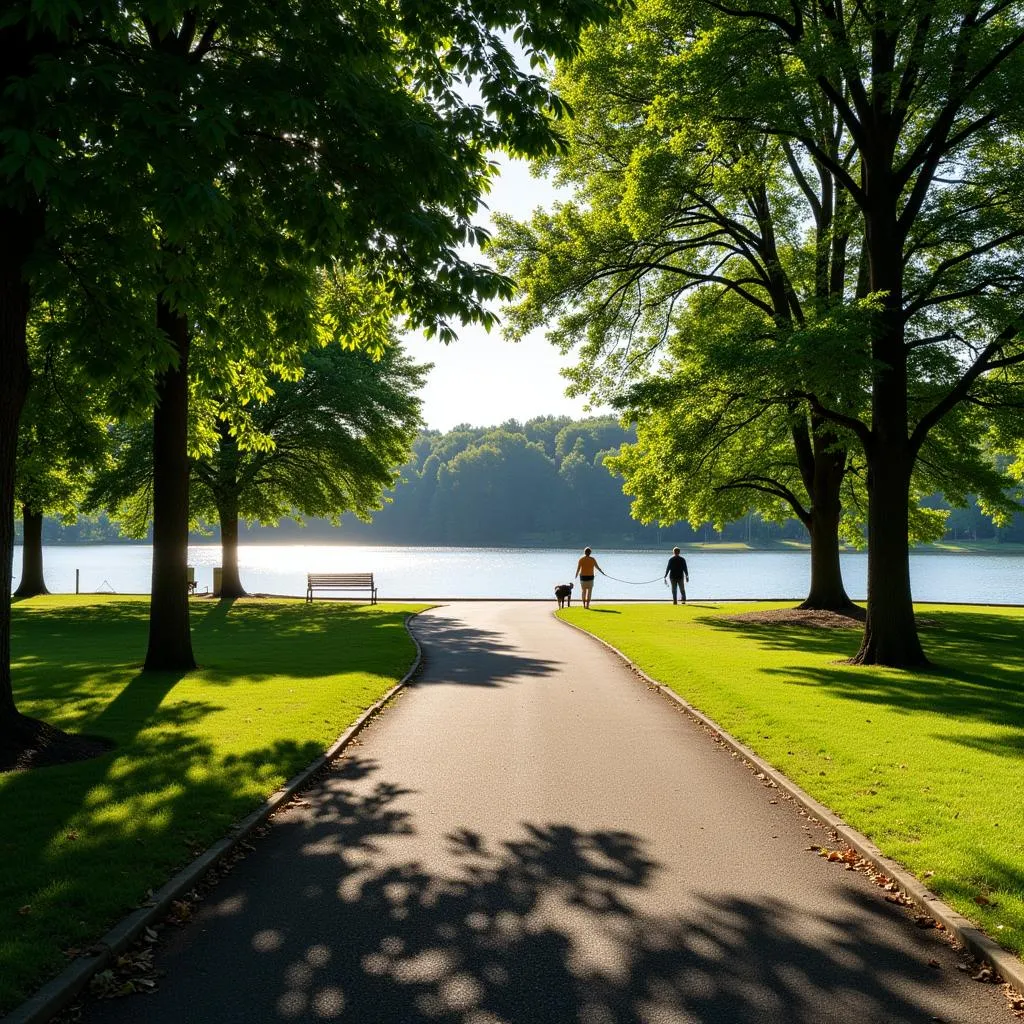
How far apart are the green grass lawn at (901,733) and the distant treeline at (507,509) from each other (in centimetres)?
11631

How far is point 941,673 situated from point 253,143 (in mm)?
12823

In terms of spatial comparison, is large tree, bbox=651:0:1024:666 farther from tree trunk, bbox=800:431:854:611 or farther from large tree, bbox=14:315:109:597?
large tree, bbox=14:315:109:597

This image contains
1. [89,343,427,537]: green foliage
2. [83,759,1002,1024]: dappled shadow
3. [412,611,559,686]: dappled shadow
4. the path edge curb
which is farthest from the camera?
[89,343,427,537]: green foliage

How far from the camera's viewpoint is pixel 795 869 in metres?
5.58

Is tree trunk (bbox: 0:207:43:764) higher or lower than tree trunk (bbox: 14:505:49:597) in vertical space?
higher

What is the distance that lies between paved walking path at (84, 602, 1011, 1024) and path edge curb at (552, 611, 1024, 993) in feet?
0.46

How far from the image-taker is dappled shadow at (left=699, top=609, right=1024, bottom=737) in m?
10.9

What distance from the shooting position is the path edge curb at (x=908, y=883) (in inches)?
166

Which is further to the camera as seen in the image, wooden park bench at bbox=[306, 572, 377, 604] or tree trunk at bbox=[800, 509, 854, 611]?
wooden park bench at bbox=[306, 572, 377, 604]

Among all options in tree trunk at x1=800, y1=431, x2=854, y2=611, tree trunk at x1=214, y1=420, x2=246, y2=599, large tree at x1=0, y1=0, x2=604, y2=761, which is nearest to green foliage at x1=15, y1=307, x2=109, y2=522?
large tree at x1=0, y1=0, x2=604, y2=761

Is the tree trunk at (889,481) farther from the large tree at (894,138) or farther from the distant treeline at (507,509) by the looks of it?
the distant treeline at (507,509)

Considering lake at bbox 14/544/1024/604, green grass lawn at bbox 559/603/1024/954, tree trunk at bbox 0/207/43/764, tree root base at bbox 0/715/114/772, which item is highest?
tree trunk at bbox 0/207/43/764

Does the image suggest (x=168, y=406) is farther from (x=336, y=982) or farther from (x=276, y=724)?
(x=336, y=982)

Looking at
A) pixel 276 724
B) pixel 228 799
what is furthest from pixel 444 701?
pixel 228 799
